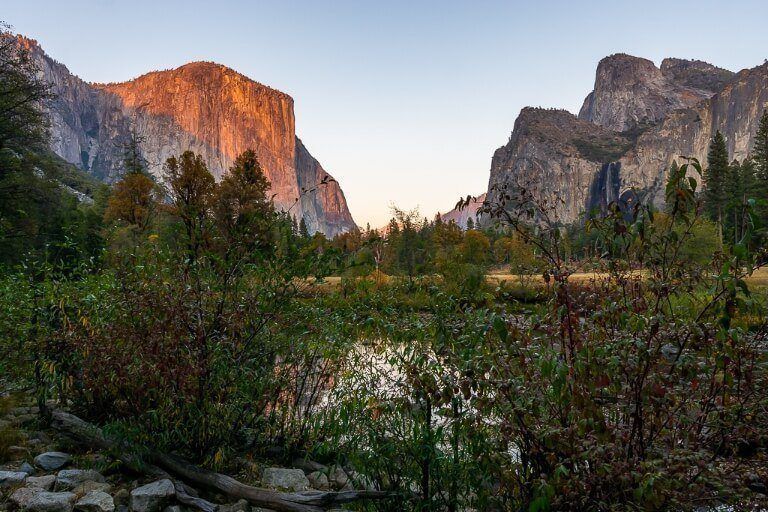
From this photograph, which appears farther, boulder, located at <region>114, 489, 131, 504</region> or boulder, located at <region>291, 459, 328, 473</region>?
boulder, located at <region>291, 459, 328, 473</region>

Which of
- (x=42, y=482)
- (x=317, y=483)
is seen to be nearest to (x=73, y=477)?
(x=42, y=482)

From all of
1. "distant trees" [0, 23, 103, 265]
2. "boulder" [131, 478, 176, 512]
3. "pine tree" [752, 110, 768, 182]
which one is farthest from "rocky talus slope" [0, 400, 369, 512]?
"pine tree" [752, 110, 768, 182]

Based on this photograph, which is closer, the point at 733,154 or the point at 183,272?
the point at 183,272

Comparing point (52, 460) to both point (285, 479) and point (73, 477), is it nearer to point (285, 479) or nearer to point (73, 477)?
point (73, 477)

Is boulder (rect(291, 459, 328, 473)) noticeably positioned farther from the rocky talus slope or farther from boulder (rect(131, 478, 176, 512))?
boulder (rect(131, 478, 176, 512))

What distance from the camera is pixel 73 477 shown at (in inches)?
161

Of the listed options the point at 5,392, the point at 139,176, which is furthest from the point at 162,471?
the point at 139,176

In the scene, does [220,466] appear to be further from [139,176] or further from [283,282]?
[139,176]

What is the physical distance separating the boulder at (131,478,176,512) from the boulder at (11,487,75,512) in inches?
18.4

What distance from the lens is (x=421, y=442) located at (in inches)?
155

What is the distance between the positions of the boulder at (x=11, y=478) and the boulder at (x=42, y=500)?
294 millimetres

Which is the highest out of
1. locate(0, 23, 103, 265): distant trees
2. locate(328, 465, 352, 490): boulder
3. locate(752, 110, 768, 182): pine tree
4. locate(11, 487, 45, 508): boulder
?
locate(752, 110, 768, 182): pine tree

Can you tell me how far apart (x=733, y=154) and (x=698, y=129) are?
22.3 meters

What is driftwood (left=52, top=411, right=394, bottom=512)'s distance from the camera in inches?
156
